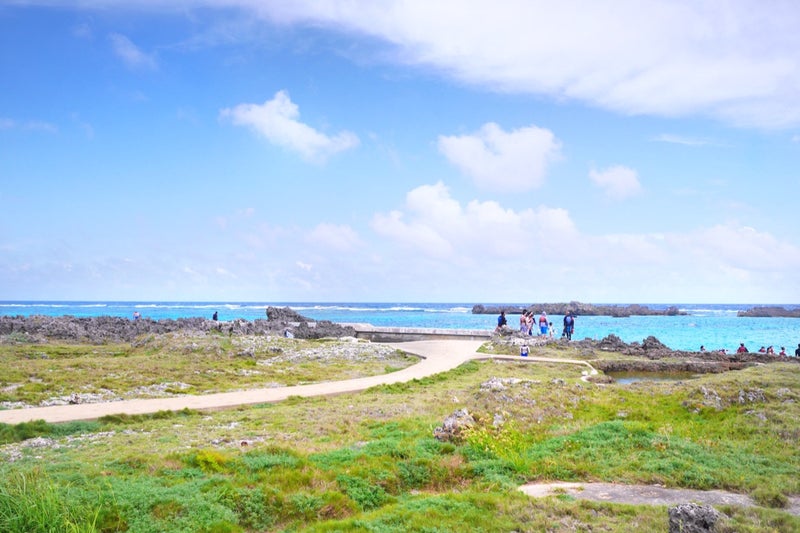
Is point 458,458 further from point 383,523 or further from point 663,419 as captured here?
point 663,419

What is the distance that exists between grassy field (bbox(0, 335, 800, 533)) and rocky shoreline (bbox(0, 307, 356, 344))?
2669cm

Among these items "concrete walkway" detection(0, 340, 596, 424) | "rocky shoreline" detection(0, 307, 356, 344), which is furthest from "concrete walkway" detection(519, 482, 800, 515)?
"rocky shoreline" detection(0, 307, 356, 344)

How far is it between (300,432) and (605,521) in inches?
338

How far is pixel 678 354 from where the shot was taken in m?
42.8

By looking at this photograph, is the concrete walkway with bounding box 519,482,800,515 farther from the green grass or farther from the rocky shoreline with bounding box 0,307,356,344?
the rocky shoreline with bounding box 0,307,356,344

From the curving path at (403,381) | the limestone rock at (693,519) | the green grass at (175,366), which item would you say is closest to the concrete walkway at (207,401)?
the curving path at (403,381)

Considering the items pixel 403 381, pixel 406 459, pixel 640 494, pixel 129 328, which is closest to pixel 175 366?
pixel 403 381

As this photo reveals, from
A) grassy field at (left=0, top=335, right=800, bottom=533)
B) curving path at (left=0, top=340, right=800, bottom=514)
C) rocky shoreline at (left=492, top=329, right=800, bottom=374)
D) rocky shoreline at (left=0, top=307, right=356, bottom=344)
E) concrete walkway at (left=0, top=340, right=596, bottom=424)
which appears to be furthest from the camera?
rocky shoreline at (left=0, top=307, right=356, bottom=344)

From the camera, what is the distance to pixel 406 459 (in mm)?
11953

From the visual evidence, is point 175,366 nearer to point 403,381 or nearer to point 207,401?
point 207,401

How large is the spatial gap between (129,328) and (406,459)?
48.2 meters

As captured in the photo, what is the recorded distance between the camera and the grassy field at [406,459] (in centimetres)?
868

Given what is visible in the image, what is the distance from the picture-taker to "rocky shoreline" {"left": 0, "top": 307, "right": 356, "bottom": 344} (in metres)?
46.2

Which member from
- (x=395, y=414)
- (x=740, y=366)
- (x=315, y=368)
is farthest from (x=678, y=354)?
(x=395, y=414)
